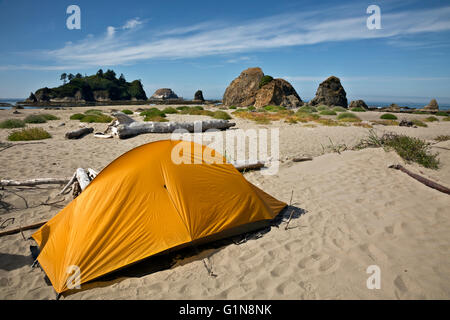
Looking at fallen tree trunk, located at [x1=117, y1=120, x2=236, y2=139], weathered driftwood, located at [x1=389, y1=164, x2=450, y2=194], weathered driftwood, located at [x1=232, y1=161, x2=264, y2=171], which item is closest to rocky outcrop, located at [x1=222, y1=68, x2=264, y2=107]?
fallen tree trunk, located at [x1=117, y1=120, x2=236, y2=139]

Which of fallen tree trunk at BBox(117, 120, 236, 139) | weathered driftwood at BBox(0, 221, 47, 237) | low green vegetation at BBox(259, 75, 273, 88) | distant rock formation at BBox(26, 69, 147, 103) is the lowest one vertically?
weathered driftwood at BBox(0, 221, 47, 237)

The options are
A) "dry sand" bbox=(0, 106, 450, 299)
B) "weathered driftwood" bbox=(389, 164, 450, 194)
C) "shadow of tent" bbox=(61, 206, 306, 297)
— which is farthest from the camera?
"weathered driftwood" bbox=(389, 164, 450, 194)

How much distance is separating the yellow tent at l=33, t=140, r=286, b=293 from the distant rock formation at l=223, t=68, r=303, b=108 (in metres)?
34.0

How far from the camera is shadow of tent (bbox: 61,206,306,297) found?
3336 mm

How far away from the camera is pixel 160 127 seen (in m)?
13.6

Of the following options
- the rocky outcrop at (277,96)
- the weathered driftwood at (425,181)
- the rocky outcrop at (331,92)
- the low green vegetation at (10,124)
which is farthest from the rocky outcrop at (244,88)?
the weathered driftwood at (425,181)

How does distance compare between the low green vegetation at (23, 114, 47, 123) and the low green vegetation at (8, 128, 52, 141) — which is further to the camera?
the low green vegetation at (23, 114, 47, 123)

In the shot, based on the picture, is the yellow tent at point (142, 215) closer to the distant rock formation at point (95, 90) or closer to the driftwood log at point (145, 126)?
the driftwood log at point (145, 126)

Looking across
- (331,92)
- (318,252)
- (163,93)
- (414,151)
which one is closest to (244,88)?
(331,92)

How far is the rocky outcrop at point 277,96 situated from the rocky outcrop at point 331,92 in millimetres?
3315

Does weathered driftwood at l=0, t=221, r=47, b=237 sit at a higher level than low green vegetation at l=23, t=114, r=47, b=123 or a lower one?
lower

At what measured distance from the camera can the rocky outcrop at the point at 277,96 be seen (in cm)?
3658

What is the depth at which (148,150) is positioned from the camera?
4.09 metres

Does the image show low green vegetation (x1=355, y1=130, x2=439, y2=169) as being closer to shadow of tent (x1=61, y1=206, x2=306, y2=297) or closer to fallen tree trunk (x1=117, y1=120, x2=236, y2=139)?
shadow of tent (x1=61, y1=206, x2=306, y2=297)
